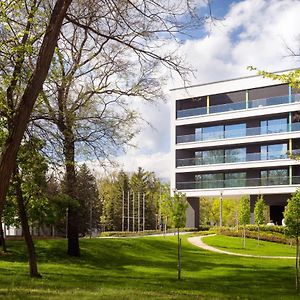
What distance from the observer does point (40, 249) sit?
1161 inches

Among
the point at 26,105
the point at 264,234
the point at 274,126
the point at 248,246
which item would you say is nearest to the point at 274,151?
the point at 274,126

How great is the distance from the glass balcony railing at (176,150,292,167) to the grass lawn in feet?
63.2

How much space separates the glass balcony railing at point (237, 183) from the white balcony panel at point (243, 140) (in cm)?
390

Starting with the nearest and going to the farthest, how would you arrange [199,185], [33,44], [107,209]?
[33,44], [199,185], [107,209]

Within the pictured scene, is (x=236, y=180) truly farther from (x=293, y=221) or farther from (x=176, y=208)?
(x=293, y=221)

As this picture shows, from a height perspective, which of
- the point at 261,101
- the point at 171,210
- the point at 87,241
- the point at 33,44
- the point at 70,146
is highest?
the point at 261,101

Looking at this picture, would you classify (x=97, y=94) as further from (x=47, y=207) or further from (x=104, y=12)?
(x=104, y=12)

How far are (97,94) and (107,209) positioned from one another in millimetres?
44970

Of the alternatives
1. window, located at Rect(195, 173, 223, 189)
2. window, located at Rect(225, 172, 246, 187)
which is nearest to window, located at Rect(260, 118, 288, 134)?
window, located at Rect(225, 172, 246, 187)

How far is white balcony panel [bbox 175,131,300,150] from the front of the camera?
53219 millimetres

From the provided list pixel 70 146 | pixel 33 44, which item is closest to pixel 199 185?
pixel 70 146

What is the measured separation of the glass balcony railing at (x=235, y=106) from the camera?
176 feet

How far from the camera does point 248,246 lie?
41.6 metres

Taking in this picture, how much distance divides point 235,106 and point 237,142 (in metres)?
3.96
